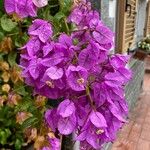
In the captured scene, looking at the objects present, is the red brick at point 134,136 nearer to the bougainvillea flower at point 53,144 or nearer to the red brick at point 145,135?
the red brick at point 145,135

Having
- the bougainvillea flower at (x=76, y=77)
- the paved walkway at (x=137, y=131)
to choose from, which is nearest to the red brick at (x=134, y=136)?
the paved walkway at (x=137, y=131)

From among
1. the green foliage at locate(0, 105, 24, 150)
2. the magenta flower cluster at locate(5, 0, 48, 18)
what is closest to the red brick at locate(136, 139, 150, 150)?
the green foliage at locate(0, 105, 24, 150)

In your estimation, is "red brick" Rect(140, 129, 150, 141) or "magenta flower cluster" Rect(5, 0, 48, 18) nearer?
"magenta flower cluster" Rect(5, 0, 48, 18)

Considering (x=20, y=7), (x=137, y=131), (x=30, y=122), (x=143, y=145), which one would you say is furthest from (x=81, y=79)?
(x=137, y=131)

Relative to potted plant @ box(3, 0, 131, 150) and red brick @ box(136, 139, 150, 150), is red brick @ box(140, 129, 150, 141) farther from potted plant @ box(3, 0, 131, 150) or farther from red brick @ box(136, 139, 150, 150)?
potted plant @ box(3, 0, 131, 150)

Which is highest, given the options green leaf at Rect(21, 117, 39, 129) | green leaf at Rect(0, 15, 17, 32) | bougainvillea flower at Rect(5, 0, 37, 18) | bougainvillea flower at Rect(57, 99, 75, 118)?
bougainvillea flower at Rect(5, 0, 37, 18)

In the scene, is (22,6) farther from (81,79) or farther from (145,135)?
(145,135)

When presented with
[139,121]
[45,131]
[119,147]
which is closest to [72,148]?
[45,131]
